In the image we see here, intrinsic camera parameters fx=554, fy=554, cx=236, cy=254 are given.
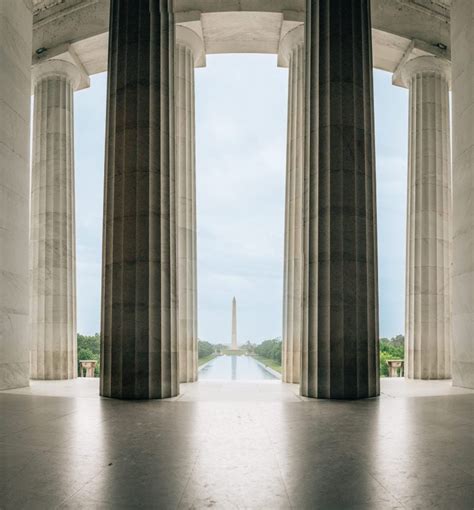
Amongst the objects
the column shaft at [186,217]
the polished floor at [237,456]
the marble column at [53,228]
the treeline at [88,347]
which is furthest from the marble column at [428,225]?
the treeline at [88,347]

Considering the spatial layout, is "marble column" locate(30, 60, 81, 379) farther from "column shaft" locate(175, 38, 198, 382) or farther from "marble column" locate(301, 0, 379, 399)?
"marble column" locate(301, 0, 379, 399)

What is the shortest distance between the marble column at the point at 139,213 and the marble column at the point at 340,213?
905 centimetres

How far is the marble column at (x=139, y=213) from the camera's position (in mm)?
33906

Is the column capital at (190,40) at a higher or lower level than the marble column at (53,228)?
higher

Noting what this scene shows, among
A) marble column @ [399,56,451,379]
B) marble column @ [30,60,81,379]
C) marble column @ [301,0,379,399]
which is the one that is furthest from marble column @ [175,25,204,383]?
marble column @ [399,56,451,379]

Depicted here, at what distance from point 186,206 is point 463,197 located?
82.6 ft

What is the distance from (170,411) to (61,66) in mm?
47423

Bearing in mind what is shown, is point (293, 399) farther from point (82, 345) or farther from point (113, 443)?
point (82, 345)

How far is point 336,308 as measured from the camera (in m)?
34.1

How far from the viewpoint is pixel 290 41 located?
58406mm

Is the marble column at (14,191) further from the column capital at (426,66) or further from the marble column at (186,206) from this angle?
the column capital at (426,66)

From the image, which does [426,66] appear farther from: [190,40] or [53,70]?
[53,70]

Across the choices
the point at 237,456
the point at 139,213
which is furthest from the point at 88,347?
the point at 237,456

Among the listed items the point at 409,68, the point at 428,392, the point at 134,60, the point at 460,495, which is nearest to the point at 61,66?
the point at 134,60
